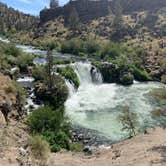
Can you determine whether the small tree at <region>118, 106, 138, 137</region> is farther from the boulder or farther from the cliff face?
the cliff face

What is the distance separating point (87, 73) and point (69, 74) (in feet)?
32.0

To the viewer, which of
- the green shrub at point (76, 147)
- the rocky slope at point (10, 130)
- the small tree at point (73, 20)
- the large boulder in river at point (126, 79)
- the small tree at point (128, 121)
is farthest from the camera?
the small tree at point (73, 20)

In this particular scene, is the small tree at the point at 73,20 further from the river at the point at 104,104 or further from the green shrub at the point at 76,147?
the green shrub at the point at 76,147

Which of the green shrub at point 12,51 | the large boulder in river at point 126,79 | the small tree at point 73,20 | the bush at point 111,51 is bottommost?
the large boulder in river at point 126,79

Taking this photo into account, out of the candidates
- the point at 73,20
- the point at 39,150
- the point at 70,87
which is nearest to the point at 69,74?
the point at 70,87

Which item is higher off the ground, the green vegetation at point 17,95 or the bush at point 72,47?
the bush at point 72,47

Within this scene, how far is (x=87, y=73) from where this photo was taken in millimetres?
91625

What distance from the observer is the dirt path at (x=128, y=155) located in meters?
35.2

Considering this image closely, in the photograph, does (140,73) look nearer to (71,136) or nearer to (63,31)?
(71,136)

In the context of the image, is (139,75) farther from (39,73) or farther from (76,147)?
(76,147)

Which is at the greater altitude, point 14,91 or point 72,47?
point 72,47

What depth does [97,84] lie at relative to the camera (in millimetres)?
91500

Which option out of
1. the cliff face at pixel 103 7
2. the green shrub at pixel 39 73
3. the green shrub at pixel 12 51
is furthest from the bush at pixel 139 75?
the cliff face at pixel 103 7

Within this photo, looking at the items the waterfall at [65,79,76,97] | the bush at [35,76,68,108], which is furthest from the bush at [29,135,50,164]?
the waterfall at [65,79,76,97]
